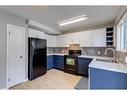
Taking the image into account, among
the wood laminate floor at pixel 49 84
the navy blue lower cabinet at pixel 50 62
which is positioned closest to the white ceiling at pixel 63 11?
the wood laminate floor at pixel 49 84

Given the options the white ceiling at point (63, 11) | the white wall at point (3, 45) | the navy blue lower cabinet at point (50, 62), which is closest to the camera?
the white ceiling at point (63, 11)

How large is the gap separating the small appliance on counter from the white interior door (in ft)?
7.16

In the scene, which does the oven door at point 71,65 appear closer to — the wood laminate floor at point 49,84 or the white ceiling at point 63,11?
the wood laminate floor at point 49,84

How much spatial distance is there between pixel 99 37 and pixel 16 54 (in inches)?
131

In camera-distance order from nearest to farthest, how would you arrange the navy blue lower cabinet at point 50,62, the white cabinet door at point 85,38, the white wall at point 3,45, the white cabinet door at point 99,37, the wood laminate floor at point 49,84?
the white wall at point 3,45 → the wood laminate floor at point 49,84 → the white cabinet door at point 99,37 → the white cabinet door at point 85,38 → the navy blue lower cabinet at point 50,62

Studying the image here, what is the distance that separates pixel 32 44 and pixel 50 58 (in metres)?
1.92

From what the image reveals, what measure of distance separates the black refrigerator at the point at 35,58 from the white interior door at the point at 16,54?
0.92 ft

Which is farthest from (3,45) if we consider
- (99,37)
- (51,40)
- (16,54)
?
(99,37)

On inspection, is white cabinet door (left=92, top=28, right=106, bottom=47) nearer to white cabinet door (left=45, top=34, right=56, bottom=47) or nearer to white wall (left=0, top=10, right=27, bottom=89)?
white cabinet door (left=45, top=34, right=56, bottom=47)

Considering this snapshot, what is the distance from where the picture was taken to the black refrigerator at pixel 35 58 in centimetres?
379

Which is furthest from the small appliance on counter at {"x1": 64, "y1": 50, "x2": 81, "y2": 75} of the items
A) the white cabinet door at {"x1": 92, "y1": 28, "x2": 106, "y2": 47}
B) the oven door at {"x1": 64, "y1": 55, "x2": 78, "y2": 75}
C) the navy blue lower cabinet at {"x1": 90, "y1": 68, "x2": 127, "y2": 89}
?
the navy blue lower cabinet at {"x1": 90, "y1": 68, "x2": 127, "y2": 89}

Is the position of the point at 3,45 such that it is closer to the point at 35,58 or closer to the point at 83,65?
the point at 35,58
